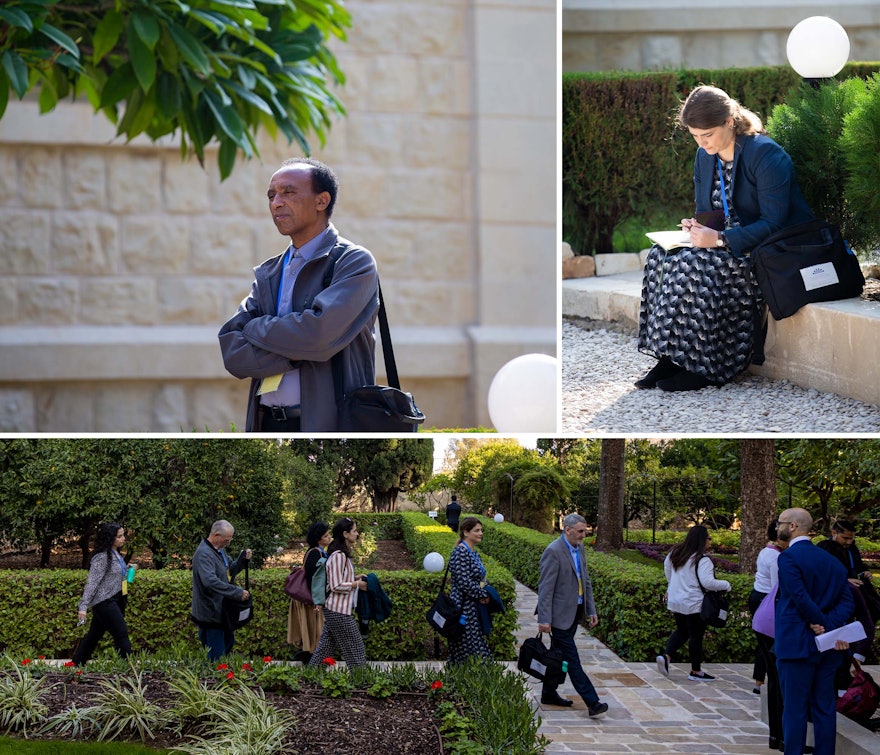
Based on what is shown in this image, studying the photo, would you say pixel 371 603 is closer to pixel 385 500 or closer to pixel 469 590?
pixel 469 590

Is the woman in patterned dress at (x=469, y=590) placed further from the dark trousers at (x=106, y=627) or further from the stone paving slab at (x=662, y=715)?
the dark trousers at (x=106, y=627)

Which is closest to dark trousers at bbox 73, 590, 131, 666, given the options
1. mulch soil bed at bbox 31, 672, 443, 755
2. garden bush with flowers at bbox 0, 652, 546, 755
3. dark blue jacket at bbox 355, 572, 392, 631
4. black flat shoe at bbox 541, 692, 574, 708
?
garden bush with flowers at bbox 0, 652, 546, 755

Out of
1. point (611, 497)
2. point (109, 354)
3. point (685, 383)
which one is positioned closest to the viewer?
point (685, 383)

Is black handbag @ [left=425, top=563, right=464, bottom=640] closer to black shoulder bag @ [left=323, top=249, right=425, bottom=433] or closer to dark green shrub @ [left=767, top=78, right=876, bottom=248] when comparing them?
black shoulder bag @ [left=323, top=249, right=425, bottom=433]

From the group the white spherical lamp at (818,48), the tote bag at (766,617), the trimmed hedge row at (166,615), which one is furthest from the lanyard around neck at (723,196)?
the trimmed hedge row at (166,615)

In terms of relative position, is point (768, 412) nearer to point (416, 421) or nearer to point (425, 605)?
point (416, 421)

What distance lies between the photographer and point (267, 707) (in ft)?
14.9

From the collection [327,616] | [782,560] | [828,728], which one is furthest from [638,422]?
[327,616]

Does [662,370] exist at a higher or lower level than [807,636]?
higher

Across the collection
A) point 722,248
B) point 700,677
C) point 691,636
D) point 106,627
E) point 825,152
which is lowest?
point 700,677

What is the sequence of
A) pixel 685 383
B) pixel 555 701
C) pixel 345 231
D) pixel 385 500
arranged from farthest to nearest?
1. pixel 385 500
2. pixel 345 231
3. pixel 555 701
4. pixel 685 383

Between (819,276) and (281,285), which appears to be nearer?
(281,285)

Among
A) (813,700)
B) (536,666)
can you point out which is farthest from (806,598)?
(536,666)

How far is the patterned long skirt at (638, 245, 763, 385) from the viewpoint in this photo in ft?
16.5
